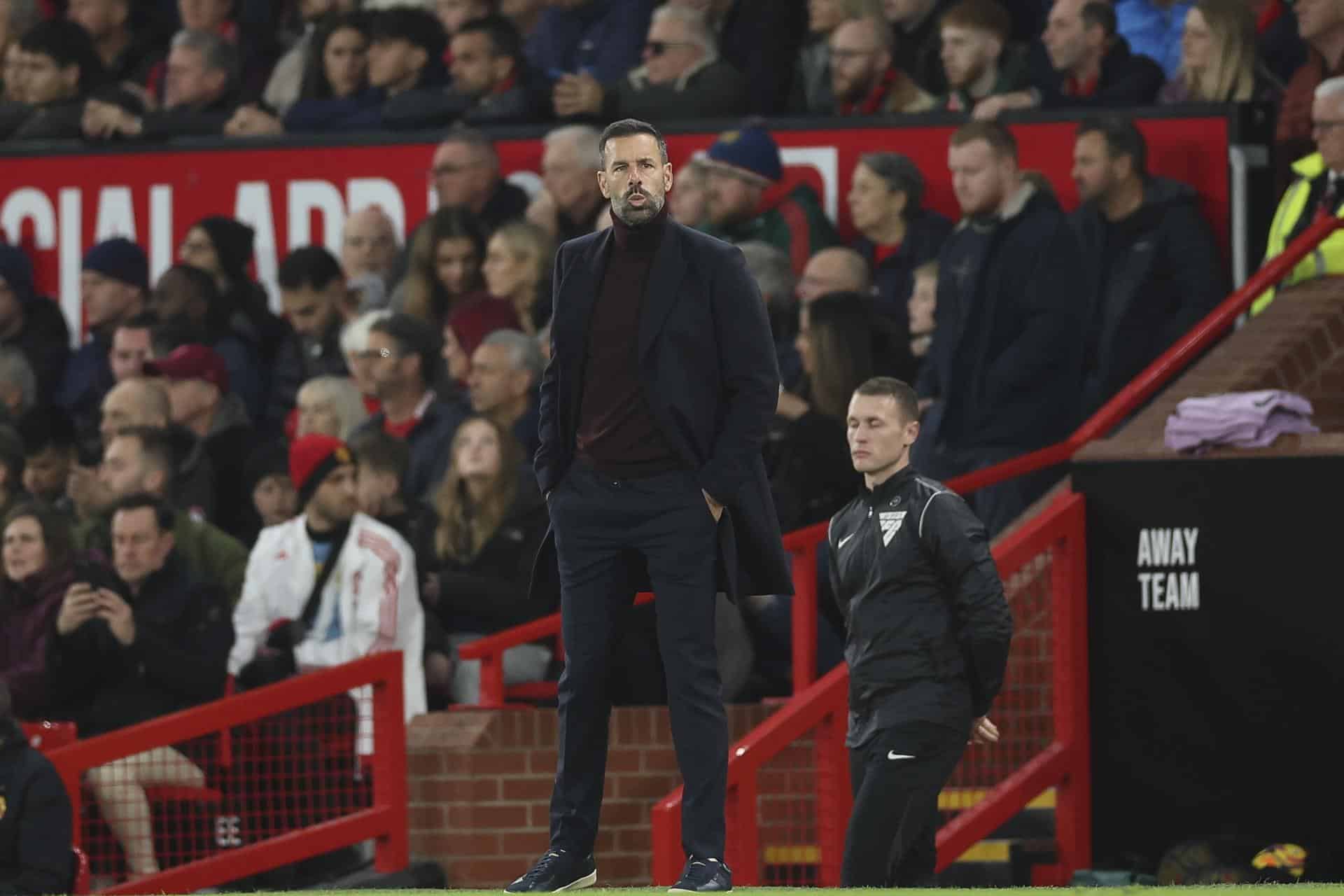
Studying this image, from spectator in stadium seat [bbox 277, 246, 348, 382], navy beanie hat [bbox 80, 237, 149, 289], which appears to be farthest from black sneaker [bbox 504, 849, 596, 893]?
navy beanie hat [bbox 80, 237, 149, 289]

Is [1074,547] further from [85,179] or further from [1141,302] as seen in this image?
[85,179]

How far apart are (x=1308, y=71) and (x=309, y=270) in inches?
186

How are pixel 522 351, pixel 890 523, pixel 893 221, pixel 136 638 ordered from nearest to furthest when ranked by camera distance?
pixel 890 523
pixel 136 638
pixel 522 351
pixel 893 221

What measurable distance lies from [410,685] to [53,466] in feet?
9.89

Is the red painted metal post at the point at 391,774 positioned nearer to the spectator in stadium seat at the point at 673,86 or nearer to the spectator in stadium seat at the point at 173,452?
the spectator in stadium seat at the point at 173,452

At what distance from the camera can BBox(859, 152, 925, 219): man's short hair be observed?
11508mm

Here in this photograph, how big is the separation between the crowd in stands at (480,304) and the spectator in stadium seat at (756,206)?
0.01 meters

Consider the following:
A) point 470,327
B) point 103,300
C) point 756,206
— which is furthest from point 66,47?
point 756,206

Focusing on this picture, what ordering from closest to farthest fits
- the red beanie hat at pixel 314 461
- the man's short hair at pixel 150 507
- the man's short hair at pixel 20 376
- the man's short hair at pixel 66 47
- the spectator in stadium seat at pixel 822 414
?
the spectator in stadium seat at pixel 822 414
the man's short hair at pixel 150 507
the red beanie hat at pixel 314 461
the man's short hair at pixel 20 376
the man's short hair at pixel 66 47

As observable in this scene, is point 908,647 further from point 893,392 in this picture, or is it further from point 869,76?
point 869,76

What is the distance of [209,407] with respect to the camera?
12.3 metres

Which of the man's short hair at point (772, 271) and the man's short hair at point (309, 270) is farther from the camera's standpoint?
the man's short hair at point (309, 270)

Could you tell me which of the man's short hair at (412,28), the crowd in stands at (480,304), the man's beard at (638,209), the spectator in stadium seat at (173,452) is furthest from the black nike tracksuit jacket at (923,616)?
the man's short hair at (412,28)

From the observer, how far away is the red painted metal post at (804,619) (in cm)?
928
